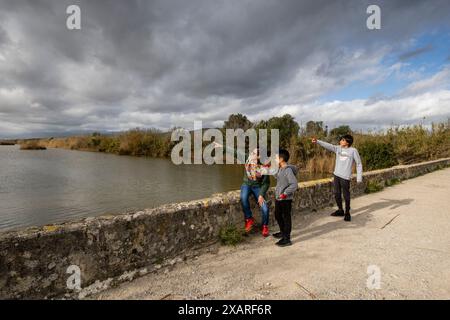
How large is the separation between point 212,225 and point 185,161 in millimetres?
24947

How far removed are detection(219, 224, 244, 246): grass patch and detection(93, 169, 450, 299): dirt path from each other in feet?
0.34

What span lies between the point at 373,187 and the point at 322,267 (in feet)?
20.3

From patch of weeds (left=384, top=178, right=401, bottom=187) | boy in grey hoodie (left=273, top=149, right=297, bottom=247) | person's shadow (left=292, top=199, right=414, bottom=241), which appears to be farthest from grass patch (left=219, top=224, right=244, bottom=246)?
patch of weeds (left=384, top=178, right=401, bottom=187)

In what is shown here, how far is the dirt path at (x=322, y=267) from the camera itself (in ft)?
8.47

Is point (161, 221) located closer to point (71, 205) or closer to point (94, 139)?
point (71, 205)

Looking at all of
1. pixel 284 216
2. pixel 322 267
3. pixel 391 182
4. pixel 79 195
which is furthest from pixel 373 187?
pixel 79 195

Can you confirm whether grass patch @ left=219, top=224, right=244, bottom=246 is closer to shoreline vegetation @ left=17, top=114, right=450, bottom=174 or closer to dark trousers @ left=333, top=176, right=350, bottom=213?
dark trousers @ left=333, top=176, right=350, bottom=213

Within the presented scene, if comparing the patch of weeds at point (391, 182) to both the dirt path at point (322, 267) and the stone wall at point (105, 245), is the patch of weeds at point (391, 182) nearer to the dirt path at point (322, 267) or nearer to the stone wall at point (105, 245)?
the dirt path at point (322, 267)

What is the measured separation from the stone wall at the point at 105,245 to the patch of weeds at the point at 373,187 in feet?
18.9

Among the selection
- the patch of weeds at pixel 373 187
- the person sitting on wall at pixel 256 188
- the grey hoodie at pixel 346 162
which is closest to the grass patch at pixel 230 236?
the person sitting on wall at pixel 256 188

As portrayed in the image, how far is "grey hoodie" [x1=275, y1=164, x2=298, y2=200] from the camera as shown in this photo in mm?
3830

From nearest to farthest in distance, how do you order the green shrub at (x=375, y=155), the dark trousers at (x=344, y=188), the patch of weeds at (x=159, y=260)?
the patch of weeds at (x=159, y=260)
the dark trousers at (x=344, y=188)
the green shrub at (x=375, y=155)
